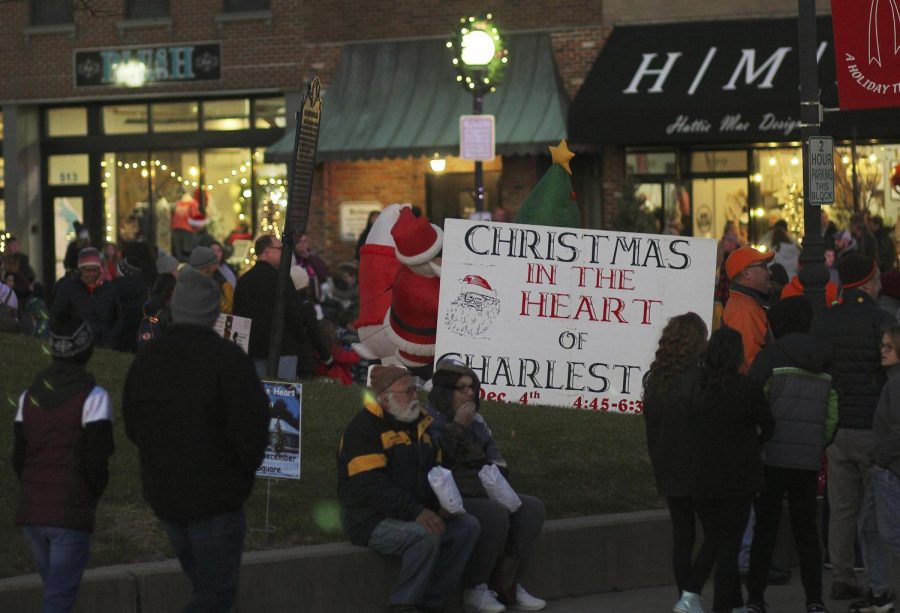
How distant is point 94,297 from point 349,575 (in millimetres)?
6724

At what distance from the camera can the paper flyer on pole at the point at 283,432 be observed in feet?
27.8

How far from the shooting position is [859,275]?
9.02 meters

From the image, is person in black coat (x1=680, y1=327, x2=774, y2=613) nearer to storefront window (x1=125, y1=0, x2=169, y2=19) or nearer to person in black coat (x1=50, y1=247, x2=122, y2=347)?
person in black coat (x1=50, y1=247, x2=122, y2=347)

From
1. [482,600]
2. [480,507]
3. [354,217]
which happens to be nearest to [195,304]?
[480,507]

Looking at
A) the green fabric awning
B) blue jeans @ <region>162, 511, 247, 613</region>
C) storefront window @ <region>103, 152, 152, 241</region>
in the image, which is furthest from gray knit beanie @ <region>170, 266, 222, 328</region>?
storefront window @ <region>103, 152, 152, 241</region>

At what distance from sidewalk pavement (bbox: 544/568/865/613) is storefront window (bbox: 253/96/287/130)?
63.3 ft

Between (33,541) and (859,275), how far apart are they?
482cm

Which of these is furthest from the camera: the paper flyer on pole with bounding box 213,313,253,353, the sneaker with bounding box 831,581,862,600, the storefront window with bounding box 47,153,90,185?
the storefront window with bounding box 47,153,90,185

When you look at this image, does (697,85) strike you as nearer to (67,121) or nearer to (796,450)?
(67,121)

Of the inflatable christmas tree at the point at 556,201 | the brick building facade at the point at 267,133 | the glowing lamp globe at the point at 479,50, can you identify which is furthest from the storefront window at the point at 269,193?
the inflatable christmas tree at the point at 556,201

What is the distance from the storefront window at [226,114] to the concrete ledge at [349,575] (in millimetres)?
19590

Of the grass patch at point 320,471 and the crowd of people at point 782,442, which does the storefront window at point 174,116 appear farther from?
the crowd of people at point 782,442

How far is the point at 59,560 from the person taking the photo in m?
6.52

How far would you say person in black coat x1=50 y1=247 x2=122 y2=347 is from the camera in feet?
47.0
